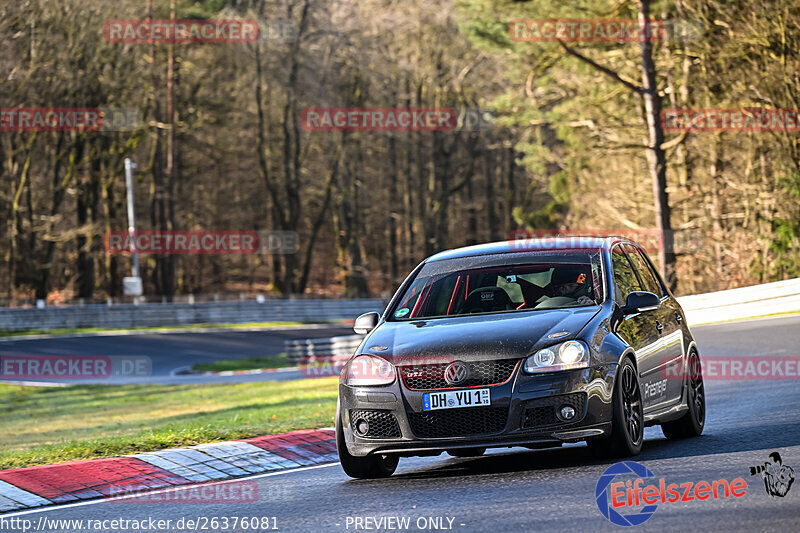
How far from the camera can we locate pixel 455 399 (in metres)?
7.88

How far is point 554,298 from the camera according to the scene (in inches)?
354

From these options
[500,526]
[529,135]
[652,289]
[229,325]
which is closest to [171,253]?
[229,325]

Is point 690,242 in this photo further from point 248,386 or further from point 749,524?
point 749,524

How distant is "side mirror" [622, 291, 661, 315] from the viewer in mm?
8930

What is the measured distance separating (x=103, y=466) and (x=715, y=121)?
30736mm

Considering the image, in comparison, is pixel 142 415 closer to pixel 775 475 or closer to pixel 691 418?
pixel 691 418

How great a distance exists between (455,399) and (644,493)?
1.48m

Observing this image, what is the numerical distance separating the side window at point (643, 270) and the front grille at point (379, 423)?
3.10 m

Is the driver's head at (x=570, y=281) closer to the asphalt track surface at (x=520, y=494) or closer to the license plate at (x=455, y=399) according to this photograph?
the asphalt track surface at (x=520, y=494)

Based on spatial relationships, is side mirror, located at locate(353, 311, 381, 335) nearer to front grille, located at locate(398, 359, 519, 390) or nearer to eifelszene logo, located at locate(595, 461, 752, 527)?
→ front grille, located at locate(398, 359, 519, 390)

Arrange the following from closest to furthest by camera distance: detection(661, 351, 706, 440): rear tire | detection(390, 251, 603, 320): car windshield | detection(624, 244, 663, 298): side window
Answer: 1. detection(390, 251, 603, 320): car windshield
2. detection(661, 351, 706, 440): rear tire
3. detection(624, 244, 663, 298): side window

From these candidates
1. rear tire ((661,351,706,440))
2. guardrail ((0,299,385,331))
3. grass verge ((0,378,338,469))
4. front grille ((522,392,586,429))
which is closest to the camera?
front grille ((522,392,586,429))

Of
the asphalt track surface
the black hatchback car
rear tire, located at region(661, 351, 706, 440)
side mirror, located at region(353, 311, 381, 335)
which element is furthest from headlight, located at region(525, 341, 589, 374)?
rear tire, located at region(661, 351, 706, 440)

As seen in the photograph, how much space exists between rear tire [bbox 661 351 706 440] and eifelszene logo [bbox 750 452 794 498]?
1.78m
